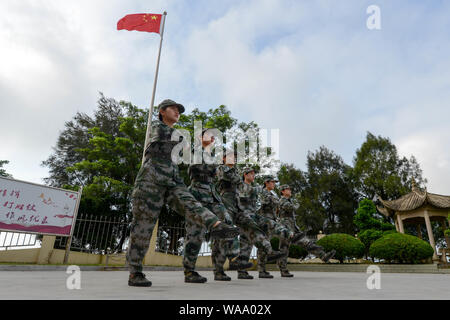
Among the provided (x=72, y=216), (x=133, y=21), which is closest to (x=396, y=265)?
(x=72, y=216)

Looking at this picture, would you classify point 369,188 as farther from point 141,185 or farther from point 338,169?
point 141,185

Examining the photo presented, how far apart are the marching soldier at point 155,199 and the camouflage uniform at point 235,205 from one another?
174cm

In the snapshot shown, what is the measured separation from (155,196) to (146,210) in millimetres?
182

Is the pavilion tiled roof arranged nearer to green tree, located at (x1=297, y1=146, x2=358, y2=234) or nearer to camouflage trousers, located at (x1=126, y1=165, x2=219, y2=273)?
green tree, located at (x1=297, y1=146, x2=358, y2=234)

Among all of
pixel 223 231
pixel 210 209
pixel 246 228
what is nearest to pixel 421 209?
pixel 246 228

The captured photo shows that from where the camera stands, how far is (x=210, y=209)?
4121mm

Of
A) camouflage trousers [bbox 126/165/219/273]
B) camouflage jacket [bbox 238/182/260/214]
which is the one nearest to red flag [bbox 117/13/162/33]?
camouflage jacket [bbox 238/182/260/214]

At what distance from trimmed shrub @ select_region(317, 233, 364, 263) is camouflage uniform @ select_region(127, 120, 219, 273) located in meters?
10.7

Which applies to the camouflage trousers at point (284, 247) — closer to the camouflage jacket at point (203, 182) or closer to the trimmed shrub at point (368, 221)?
the camouflage jacket at point (203, 182)

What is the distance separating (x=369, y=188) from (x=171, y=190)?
28418 mm

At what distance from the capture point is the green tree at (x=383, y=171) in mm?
25828

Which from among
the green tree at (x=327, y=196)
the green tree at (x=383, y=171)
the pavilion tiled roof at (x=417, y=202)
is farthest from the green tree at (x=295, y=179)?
the pavilion tiled roof at (x=417, y=202)

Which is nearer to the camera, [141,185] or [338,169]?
[141,185]
